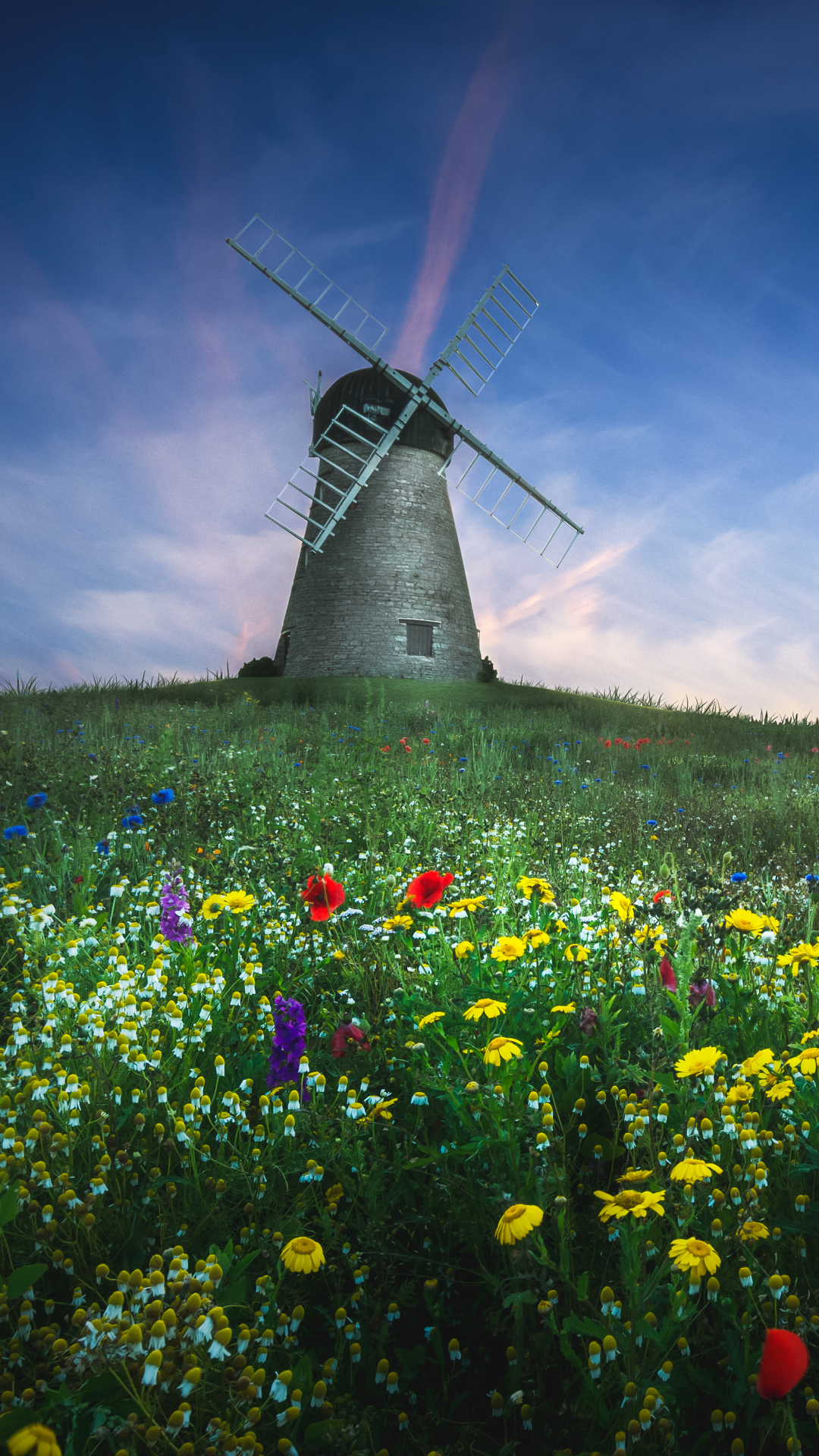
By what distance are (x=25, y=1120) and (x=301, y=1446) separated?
3.51 ft

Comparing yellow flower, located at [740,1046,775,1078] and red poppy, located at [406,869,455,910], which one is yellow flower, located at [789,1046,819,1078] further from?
red poppy, located at [406,869,455,910]

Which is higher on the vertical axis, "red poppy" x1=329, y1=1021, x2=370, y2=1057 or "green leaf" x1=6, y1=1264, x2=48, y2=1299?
"red poppy" x1=329, y1=1021, x2=370, y2=1057

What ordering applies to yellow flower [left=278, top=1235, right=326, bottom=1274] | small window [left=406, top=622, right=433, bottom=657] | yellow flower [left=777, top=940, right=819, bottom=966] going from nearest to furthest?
yellow flower [left=278, top=1235, right=326, bottom=1274]
yellow flower [left=777, top=940, right=819, bottom=966]
small window [left=406, top=622, right=433, bottom=657]

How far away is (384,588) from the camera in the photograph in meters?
20.4

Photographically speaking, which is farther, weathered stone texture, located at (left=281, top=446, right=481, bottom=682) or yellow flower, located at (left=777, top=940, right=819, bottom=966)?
weathered stone texture, located at (left=281, top=446, right=481, bottom=682)

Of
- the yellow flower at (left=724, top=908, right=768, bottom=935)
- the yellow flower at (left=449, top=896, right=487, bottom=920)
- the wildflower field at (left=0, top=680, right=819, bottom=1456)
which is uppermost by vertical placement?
the yellow flower at (left=724, top=908, right=768, bottom=935)

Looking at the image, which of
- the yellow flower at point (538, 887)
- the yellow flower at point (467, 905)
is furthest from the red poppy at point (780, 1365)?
the yellow flower at point (538, 887)

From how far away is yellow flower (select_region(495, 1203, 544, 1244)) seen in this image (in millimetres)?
1253

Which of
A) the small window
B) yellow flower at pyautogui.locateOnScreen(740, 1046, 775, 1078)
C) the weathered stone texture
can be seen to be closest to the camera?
yellow flower at pyautogui.locateOnScreen(740, 1046, 775, 1078)

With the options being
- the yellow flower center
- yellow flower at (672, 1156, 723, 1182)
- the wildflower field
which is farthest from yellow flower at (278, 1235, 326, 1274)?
yellow flower at (672, 1156, 723, 1182)

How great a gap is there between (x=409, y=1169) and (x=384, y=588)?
19.1 m

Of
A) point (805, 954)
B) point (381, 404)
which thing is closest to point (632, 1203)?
point (805, 954)

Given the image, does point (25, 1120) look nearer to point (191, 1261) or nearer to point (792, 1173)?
point (191, 1261)

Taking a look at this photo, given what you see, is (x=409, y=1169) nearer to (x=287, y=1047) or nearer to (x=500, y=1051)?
(x=287, y=1047)
